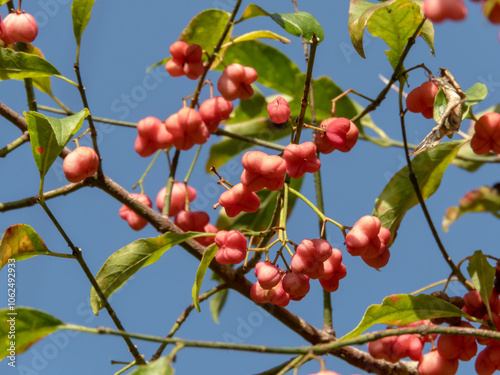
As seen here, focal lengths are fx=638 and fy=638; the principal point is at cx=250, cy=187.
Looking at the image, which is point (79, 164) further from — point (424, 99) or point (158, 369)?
point (424, 99)

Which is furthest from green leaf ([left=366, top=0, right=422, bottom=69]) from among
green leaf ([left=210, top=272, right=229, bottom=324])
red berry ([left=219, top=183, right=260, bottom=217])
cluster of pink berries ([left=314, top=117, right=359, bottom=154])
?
green leaf ([left=210, top=272, right=229, bottom=324])

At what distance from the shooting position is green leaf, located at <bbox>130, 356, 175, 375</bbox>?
93 cm

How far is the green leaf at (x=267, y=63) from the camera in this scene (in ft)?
7.00

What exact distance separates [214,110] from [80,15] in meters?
0.42

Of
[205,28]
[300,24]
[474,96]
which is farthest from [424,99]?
[205,28]

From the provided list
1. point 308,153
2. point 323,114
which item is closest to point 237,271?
point 308,153

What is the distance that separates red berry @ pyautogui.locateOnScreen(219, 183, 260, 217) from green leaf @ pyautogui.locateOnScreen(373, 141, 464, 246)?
1.04 feet

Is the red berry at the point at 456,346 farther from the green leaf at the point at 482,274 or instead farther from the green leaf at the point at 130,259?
the green leaf at the point at 130,259

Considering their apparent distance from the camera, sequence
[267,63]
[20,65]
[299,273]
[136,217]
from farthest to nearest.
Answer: [267,63]
[136,217]
[20,65]
[299,273]

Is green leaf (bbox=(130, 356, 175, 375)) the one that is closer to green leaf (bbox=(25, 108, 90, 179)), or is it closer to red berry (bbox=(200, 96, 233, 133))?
green leaf (bbox=(25, 108, 90, 179))

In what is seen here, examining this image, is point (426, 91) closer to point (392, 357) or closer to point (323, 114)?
point (392, 357)

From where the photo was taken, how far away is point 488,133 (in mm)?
1409

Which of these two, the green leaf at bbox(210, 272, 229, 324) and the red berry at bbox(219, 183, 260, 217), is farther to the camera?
the green leaf at bbox(210, 272, 229, 324)

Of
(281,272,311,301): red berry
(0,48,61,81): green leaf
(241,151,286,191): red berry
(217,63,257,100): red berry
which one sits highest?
(217,63,257,100): red berry
